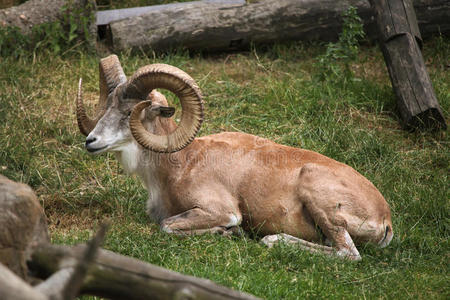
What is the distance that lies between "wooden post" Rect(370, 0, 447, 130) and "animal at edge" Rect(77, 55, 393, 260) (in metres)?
2.98

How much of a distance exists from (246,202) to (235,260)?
1.10 meters

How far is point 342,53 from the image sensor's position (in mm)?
11328

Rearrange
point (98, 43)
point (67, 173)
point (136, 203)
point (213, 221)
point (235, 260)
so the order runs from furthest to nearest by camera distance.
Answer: point (98, 43)
point (67, 173)
point (136, 203)
point (213, 221)
point (235, 260)

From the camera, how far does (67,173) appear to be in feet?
28.5

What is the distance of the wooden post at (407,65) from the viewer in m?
9.97

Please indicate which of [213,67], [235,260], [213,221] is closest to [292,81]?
[213,67]

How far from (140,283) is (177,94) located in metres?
3.92

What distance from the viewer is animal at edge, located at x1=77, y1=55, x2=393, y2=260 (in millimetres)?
7129

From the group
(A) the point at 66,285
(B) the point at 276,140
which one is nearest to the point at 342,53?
(B) the point at 276,140

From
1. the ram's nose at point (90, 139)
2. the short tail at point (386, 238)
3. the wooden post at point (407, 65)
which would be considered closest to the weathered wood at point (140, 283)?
the ram's nose at point (90, 139)

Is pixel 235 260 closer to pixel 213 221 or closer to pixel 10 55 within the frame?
pixel 213 221

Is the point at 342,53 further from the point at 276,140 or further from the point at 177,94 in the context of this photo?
the point at 177,94

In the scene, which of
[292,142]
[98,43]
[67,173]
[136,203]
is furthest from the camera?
[98,43]

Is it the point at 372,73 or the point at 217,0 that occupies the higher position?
the point at 217,0
